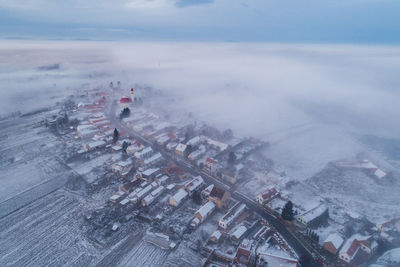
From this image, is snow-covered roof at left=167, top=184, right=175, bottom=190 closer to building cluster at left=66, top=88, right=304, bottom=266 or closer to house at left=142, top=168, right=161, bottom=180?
building cluster at left=66, top=88, right=304, bottom=266

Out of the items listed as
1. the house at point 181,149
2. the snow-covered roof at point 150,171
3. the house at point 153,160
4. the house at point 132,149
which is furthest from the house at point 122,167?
the house at point 181,149

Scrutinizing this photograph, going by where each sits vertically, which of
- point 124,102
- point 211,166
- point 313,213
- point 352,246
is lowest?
point 352,246

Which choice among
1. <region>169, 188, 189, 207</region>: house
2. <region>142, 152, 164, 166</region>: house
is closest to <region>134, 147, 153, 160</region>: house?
<region>142, 152, 164, 166</region>: house

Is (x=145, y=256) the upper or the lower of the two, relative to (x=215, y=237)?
lower

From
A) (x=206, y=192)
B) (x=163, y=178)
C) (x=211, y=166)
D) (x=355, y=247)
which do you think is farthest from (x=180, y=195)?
(x=355, y=247)

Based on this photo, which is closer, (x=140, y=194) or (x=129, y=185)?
(x=140, y=194)

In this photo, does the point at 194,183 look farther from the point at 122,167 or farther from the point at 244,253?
the point at 122,167

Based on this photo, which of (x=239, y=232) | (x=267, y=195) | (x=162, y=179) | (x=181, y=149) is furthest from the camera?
(x=181, y=149)
